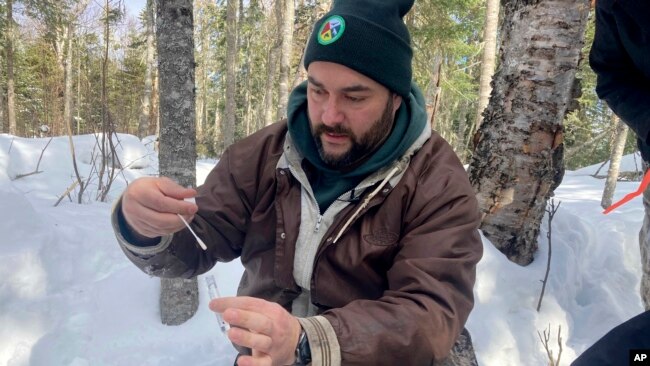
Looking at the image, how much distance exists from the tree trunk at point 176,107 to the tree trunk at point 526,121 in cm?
223

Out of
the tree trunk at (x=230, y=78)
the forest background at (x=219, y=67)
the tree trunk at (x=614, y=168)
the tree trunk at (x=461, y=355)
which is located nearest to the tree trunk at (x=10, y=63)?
the forest background at (x=219, y=67)

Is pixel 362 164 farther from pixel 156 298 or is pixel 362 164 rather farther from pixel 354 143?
pixel 156 298

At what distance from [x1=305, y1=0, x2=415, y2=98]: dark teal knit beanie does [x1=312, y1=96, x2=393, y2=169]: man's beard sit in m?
0.17

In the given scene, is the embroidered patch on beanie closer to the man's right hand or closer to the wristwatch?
the man's right hand

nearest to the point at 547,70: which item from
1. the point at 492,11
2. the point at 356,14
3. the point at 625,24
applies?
the point at 625,24

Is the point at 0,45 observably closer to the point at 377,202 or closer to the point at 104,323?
the point at 104,323

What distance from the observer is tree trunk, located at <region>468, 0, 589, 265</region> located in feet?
9.43

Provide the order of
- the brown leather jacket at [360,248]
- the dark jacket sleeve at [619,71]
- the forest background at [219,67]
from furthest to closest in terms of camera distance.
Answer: the forest background at [219,67]
the dark jacket sleeve at [619,71]
the brown leather jacket at [360,248]

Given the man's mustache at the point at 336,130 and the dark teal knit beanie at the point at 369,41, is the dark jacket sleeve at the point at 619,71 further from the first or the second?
the man's mustache at the point at 336,130

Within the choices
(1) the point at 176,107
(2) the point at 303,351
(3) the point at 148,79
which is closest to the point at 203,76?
(3) the point at 148,79

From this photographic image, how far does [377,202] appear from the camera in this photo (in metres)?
1.58

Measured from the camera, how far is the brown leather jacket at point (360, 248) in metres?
1.24

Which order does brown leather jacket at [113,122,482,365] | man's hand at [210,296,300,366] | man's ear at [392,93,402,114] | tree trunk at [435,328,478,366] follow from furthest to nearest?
man's ear at [392,93,402,114]
tree trunk at [435,328,478,366]
brown leather jacket at [113,122,482,365]
man's hand at [210,296,300,366]

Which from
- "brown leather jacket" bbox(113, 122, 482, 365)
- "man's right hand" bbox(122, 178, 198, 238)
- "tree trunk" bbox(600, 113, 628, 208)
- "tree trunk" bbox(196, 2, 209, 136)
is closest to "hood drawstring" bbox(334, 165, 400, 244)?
"brown leather jacket" bbox(113, 122, 482, 365)
